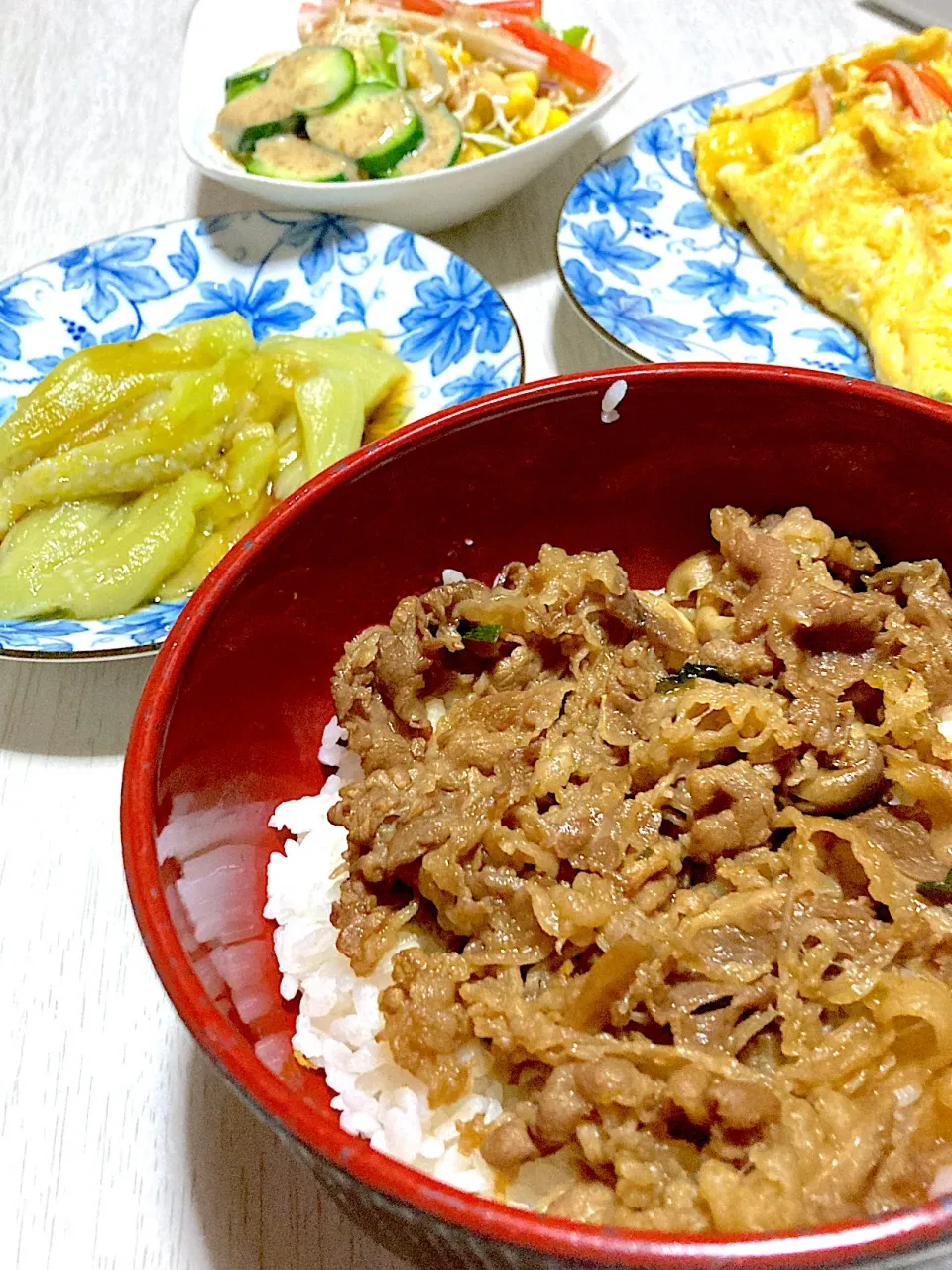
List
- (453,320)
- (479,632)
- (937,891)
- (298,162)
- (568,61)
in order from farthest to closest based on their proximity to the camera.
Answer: (568,61)
(298,162)
(453,320)
(479,632)
(937,891)

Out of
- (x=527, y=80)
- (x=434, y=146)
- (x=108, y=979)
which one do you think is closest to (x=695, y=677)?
(x=108, y=979)

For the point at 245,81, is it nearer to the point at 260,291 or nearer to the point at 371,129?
the point at 371,129

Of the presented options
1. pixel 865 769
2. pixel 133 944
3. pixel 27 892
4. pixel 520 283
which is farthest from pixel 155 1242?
pixel 520 283

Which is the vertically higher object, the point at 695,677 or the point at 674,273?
the point at 695,677

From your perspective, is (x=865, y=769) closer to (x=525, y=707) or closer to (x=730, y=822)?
(x=730, y=822)

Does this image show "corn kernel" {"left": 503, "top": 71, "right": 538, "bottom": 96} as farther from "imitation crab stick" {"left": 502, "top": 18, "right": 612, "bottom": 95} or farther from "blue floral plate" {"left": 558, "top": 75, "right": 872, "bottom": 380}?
"blue floral plate" {"left": 558, "top": 75, "right": 872, "bottom": 380}

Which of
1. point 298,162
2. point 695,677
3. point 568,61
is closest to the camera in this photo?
point 695,677

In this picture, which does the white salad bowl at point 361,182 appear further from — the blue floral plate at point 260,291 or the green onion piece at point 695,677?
the green onion piece at point 695,677

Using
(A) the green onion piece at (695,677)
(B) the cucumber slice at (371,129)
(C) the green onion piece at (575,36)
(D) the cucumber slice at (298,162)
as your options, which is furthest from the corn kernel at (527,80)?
(A) the green onion piece at (695,677)
